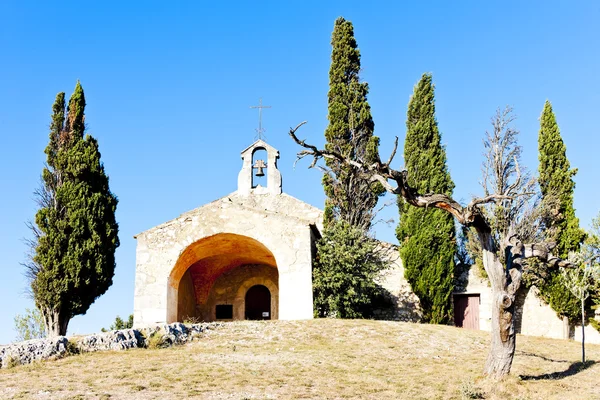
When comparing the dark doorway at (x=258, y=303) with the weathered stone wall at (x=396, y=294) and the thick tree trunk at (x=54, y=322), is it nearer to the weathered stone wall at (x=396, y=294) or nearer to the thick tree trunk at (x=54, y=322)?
the weathered stone wall at (x=396, y=294)

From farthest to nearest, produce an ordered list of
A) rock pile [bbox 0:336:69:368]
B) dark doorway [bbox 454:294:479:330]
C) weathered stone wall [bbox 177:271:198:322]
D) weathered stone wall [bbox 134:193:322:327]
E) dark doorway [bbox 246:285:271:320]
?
1. dark doorway [bbox 246:285:271:320]
2. dark doorway [bbox 454:294:479:330]
3. weathered stone wall [bbox 177:271:198:322]
4. weathered stone wall [bbox 134:193:322:327]
5. rock pile [bbox 0:336:69:368]

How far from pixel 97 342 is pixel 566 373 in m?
10.7

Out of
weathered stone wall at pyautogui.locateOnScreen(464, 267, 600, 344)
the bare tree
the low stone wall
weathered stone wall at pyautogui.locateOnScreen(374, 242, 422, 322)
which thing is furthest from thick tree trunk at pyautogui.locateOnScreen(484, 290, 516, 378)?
weathered stone wall at pyautogui.locateOnScreen(464, 267, 600, 344)

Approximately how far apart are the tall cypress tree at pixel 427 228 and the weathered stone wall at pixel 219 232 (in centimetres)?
504

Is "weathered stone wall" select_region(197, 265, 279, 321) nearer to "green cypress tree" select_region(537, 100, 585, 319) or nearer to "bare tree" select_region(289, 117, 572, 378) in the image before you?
"green cypress tree" select_region(537, 100, 585, 319)

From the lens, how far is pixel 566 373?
15164 millimetres

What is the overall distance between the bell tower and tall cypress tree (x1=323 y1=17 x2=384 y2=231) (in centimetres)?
357

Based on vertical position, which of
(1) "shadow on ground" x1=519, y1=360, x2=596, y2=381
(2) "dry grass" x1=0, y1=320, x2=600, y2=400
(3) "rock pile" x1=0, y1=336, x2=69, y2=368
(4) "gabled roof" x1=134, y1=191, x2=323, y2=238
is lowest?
(1) "shadow on ground" x1=519, y1=360, x2=596, y2=381

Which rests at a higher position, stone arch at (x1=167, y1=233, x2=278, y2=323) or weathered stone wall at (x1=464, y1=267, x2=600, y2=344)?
stone arch at (x1=167, y1=233, x2=278, y2=323)

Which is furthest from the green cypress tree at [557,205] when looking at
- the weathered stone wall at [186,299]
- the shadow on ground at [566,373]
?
the weathered stone wall at [186,299]

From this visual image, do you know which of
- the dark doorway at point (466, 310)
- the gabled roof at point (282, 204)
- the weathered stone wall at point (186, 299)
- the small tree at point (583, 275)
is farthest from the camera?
the gabled roof at point (282, 204)

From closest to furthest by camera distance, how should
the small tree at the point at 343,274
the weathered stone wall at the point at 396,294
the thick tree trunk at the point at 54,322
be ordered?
the small tree at the point at 343,274
the thick tree trunk at the point at 54,322
the weathered stone wall at the point at 396,294

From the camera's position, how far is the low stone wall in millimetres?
14312

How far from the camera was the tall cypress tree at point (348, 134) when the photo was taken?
77.7 feet
